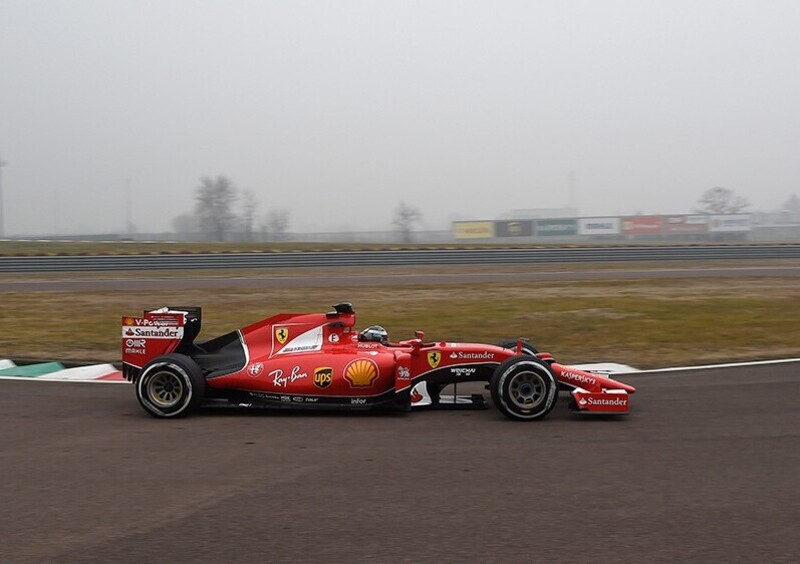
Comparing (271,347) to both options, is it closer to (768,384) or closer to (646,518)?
(646,518)

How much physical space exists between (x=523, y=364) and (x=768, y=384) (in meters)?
3.52

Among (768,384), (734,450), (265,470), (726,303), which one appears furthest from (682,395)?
(726,303)

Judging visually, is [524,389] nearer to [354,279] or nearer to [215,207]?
[354,279]

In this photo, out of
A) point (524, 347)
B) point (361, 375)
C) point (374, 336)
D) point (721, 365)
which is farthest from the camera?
→ point (721, 365)

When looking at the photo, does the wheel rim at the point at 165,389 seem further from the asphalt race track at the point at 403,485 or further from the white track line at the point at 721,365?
the white track line at the point at 721,365

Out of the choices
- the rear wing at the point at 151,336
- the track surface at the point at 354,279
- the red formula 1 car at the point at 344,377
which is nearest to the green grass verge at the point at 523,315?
the track surface at the point at 354,279

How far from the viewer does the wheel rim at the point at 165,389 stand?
7.36 meters

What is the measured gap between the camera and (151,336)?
7766 mm

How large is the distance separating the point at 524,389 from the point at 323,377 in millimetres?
1877

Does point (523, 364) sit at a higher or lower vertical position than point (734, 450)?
higher

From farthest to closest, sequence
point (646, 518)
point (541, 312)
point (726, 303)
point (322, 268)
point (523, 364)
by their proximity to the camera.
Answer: point (322, 268), point (726, 303), point (541, 312), point (523, 364), point (646, 518)

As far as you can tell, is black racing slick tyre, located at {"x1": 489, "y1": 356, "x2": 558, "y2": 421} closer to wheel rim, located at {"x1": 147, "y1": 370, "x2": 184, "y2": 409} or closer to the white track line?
wheel rim, located at {"x1": 147, "y1": 370, "x2": 184, "y2": 409}

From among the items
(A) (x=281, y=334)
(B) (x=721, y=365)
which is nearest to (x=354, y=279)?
(B) (x=721, y=365)

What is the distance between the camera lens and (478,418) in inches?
287
